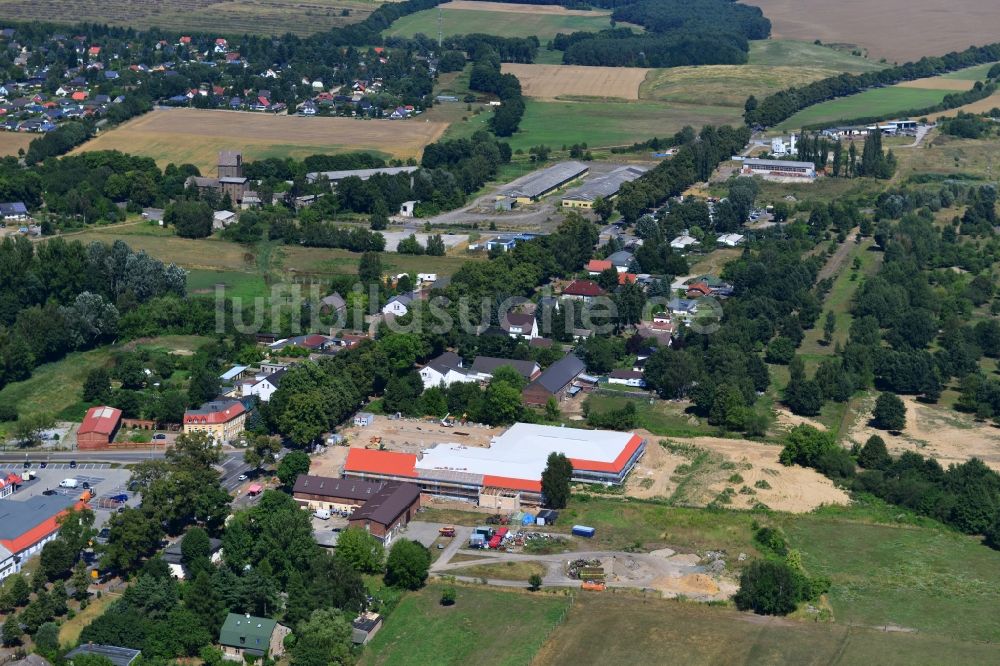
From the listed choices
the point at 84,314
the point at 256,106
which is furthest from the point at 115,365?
the point at 256,106

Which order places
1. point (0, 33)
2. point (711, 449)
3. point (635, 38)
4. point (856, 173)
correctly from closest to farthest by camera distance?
point (711, 449), point (856, 173), point (0, 33), point (635, 38)

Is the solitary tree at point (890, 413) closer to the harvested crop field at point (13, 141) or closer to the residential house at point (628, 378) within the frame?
the residential house at point (628, 378)

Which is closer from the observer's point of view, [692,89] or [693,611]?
[693,611]

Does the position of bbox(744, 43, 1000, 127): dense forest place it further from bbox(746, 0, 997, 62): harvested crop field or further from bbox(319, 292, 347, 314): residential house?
bbox(319, 292, 347, 314): residential house

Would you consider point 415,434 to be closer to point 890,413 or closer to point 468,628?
point 468,628

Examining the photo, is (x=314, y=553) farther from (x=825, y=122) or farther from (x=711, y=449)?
(x=825, y=122)
